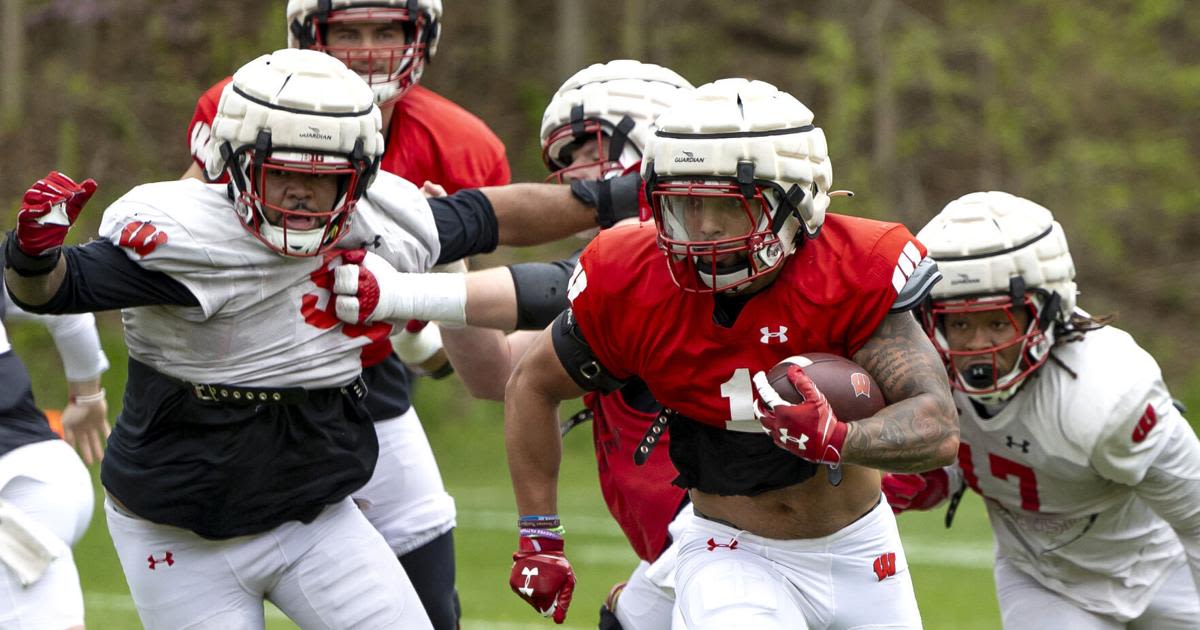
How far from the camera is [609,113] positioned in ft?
16.5

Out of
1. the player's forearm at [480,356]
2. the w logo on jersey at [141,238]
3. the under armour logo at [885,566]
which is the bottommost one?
the player's forearm at [480,356]

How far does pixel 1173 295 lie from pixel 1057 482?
36.3ft

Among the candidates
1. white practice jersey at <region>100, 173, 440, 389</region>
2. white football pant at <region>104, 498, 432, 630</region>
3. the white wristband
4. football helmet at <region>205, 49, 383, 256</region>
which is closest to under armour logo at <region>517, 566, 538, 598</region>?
white football pant at <region>104, 498, 432, 630</region>

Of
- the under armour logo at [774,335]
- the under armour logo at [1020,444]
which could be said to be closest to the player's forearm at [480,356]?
the under armour logo at [774,335]

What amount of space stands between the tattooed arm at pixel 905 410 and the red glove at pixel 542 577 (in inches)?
37.7

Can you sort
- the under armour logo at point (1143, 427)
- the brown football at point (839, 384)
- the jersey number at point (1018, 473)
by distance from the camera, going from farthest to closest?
the jersey number at point (1018, 473) → the under armour logo at point (1143, 427) → the brown football at point (839, 384)

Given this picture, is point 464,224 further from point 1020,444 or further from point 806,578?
point 1020,444

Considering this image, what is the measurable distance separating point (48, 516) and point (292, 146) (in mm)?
1323

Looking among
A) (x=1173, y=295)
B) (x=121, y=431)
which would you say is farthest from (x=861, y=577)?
(x=1173, y=295)

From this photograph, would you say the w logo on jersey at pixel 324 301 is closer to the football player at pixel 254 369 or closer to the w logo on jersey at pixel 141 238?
the football player at pixel 254 369

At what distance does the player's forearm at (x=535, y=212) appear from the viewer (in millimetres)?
4715

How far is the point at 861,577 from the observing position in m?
4.02

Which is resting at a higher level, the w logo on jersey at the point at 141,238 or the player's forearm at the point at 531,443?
the w logo on jersey at the point at 141,238

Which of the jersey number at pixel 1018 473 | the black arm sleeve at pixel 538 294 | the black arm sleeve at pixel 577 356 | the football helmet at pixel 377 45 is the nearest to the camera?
the black arm sleeve at pixel 577 356
